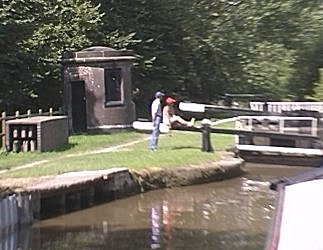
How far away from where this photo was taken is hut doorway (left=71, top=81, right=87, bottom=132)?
3092 cm

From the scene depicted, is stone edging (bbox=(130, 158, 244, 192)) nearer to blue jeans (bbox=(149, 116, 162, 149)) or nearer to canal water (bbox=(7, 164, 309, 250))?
canal water (bbox=(7, 164, 309, 250))

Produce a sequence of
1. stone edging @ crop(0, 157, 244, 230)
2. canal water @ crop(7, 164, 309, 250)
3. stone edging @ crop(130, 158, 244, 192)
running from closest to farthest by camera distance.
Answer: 1. canal water @ crop(7, 164, 309, 250)
2. stone edging @ crop(0, 157, 244, 230)
3. stone edging @ crop(130, 158, 244, 192)

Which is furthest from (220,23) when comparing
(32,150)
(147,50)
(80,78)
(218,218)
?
(218,218)

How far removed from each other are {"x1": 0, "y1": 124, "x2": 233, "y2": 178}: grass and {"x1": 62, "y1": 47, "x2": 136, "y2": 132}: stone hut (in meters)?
1.20

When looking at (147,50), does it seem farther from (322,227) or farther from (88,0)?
(322,227)

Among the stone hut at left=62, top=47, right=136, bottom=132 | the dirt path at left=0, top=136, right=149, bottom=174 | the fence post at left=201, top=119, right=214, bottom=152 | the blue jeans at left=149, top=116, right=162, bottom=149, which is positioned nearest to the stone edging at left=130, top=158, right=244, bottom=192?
the fence post at left=201, top=119, right=214, bottom=152

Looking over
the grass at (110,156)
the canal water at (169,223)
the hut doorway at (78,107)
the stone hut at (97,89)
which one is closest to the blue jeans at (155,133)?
the grass at (110,156)

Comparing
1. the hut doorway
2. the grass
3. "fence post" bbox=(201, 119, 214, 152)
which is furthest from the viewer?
the hut doorway

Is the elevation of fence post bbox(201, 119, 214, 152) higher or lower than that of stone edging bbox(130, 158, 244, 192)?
higher

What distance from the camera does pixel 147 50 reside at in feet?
127

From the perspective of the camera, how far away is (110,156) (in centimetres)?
2330

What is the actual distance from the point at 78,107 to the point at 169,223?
45.6 feet

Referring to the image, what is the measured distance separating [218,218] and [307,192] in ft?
40.5

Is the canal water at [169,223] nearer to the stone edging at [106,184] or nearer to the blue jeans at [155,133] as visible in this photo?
the stone edging at [106,184]
